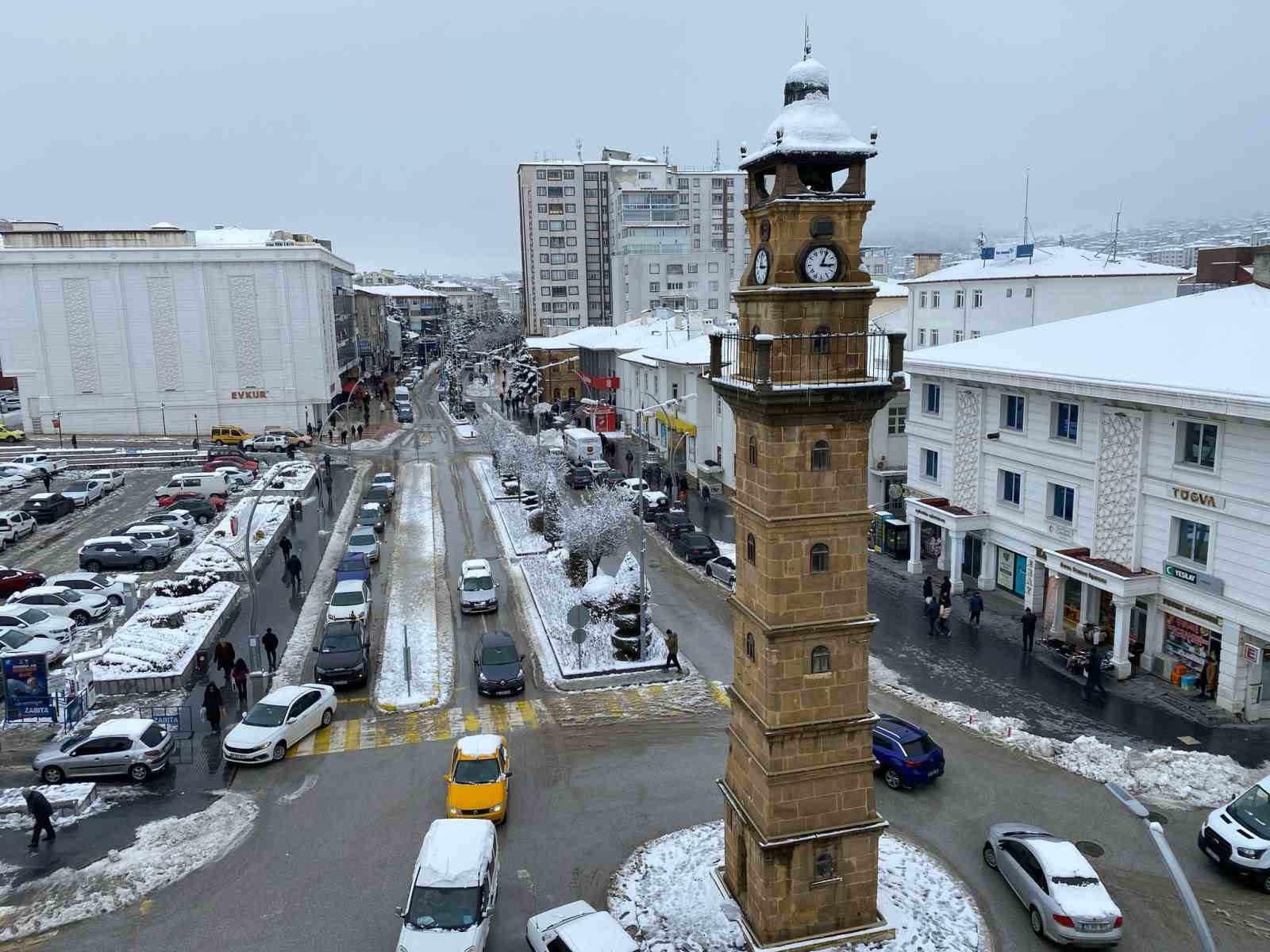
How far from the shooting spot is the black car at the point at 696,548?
3909 centimetres

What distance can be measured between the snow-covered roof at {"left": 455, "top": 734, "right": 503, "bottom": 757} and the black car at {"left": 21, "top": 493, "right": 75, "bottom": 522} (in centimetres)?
3734

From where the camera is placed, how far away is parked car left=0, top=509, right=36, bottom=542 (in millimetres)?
43375

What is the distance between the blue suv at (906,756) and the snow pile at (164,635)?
65.2 ft

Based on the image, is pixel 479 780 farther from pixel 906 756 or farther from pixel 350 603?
pixel 350 603

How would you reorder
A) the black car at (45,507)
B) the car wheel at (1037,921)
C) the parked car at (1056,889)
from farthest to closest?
the black car at (45,507) < the car wheel at (1037,921) < the parked car at (1056,889)

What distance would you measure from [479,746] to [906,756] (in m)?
9.43

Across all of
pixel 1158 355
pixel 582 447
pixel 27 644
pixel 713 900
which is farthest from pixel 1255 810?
pixel 582 447

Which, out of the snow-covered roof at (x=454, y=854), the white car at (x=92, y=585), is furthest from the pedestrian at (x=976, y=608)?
the white car at (x=92, y=585)

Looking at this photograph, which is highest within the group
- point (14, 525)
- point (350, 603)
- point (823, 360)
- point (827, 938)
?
point (823, 360)

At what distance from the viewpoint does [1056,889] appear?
15273mm

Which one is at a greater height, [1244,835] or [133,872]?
[1244,835]

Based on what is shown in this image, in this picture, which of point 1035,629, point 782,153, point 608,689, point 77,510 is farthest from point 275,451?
point 782,153

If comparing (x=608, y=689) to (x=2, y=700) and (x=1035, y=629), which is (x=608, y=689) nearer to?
→ (x=1035, y=629)

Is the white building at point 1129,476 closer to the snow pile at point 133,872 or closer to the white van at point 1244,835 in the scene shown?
the white van at point 1244,835
